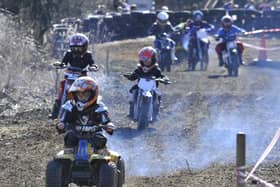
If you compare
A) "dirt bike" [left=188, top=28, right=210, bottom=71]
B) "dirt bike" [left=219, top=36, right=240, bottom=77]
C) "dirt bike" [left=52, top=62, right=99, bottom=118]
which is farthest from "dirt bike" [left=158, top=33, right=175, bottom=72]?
"dirt bike" [left=52, top=62, right=99, bottom=118]

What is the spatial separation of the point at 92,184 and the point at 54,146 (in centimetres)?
352

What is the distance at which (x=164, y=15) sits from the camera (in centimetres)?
2431

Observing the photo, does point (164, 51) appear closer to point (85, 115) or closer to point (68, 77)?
point (68, 77)

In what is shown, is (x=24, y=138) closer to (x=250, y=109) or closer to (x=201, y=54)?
(x=250, y=109)

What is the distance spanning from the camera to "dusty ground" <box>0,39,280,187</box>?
10359 mm

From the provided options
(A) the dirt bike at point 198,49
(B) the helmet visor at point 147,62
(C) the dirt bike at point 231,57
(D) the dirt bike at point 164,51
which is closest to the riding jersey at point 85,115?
(B) the helmet visor at point 147,62

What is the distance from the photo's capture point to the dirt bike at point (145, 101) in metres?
14.2

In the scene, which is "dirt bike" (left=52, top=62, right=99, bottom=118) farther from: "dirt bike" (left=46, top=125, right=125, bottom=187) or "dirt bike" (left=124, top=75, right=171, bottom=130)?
"dirt bike" (left=46, top=125, right=125, bottom=187)

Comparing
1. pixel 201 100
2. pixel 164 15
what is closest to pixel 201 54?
pixel 164 15

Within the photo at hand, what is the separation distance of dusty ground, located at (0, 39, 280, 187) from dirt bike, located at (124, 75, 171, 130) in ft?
0.65

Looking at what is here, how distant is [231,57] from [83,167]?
14864 mm

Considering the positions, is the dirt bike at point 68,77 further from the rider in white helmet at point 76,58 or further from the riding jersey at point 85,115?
the riding jersey at point 85,115

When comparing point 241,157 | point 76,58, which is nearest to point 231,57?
point 76,58

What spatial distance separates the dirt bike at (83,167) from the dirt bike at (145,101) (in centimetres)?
534
